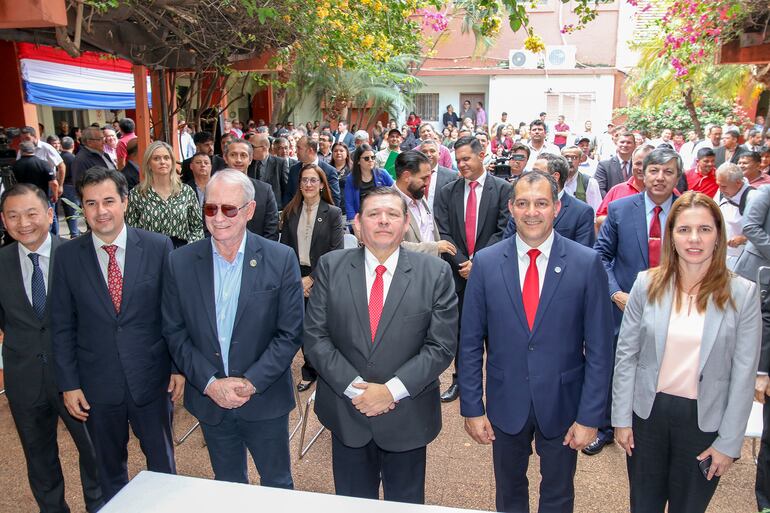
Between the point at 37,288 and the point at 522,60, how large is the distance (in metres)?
21.8

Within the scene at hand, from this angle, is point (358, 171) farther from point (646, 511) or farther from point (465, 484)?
point (646, 511)

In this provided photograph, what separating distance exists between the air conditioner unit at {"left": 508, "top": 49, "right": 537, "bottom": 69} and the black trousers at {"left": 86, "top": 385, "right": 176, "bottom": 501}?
854 inches

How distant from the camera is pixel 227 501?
2.04 meters

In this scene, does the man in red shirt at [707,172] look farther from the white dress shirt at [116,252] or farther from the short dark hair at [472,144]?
the white dress shirt at [116,252]

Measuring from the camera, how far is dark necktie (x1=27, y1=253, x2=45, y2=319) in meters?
3.00

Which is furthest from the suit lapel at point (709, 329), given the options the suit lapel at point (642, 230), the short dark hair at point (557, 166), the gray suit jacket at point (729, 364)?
the short dark hair at point (557, 166)

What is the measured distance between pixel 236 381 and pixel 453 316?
1.02 metres

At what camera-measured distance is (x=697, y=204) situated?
8.34 feet

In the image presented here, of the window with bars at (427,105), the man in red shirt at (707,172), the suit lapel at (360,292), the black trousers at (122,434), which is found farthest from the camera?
the window with bars at (427,105)

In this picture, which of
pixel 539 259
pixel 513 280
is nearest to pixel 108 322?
pixel 513 280

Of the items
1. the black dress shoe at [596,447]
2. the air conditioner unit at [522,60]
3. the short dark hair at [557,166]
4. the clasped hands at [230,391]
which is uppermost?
the air conditioner unit at [522,60]

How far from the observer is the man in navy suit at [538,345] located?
8.37ft

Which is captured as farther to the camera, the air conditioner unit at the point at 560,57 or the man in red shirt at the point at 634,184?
the air conditioner unit at the point at 560,57

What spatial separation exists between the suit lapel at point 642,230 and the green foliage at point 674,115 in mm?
15659
